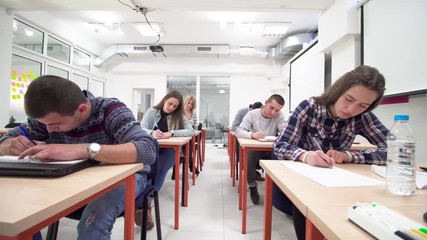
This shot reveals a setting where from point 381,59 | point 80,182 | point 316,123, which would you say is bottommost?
point 80,182

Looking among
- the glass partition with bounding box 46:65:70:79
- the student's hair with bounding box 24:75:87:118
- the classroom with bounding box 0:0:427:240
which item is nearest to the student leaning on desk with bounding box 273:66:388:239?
the classroom with bounding box 0:0:427:240

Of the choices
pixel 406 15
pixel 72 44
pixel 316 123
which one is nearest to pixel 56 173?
pixel 316 123

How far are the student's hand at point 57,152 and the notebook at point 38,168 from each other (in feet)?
0.07

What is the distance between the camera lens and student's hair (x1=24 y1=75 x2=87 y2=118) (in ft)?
2.16

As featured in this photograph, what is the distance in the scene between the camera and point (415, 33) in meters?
1.75

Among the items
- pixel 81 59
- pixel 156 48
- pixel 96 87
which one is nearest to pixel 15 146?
pixel 156 48

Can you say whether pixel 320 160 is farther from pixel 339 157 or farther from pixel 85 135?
pixel 85 135

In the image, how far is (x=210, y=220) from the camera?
177 cm

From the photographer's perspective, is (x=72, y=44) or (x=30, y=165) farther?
(x=72, y=44)

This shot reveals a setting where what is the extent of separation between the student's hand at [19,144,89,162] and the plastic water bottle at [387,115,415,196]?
938mm

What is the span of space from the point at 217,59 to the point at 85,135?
5793mm

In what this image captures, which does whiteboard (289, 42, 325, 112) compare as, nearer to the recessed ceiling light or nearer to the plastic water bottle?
the plastic water bottle

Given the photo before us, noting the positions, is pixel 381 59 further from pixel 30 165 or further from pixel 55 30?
pixel 55 30

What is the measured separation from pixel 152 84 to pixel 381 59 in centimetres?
574
